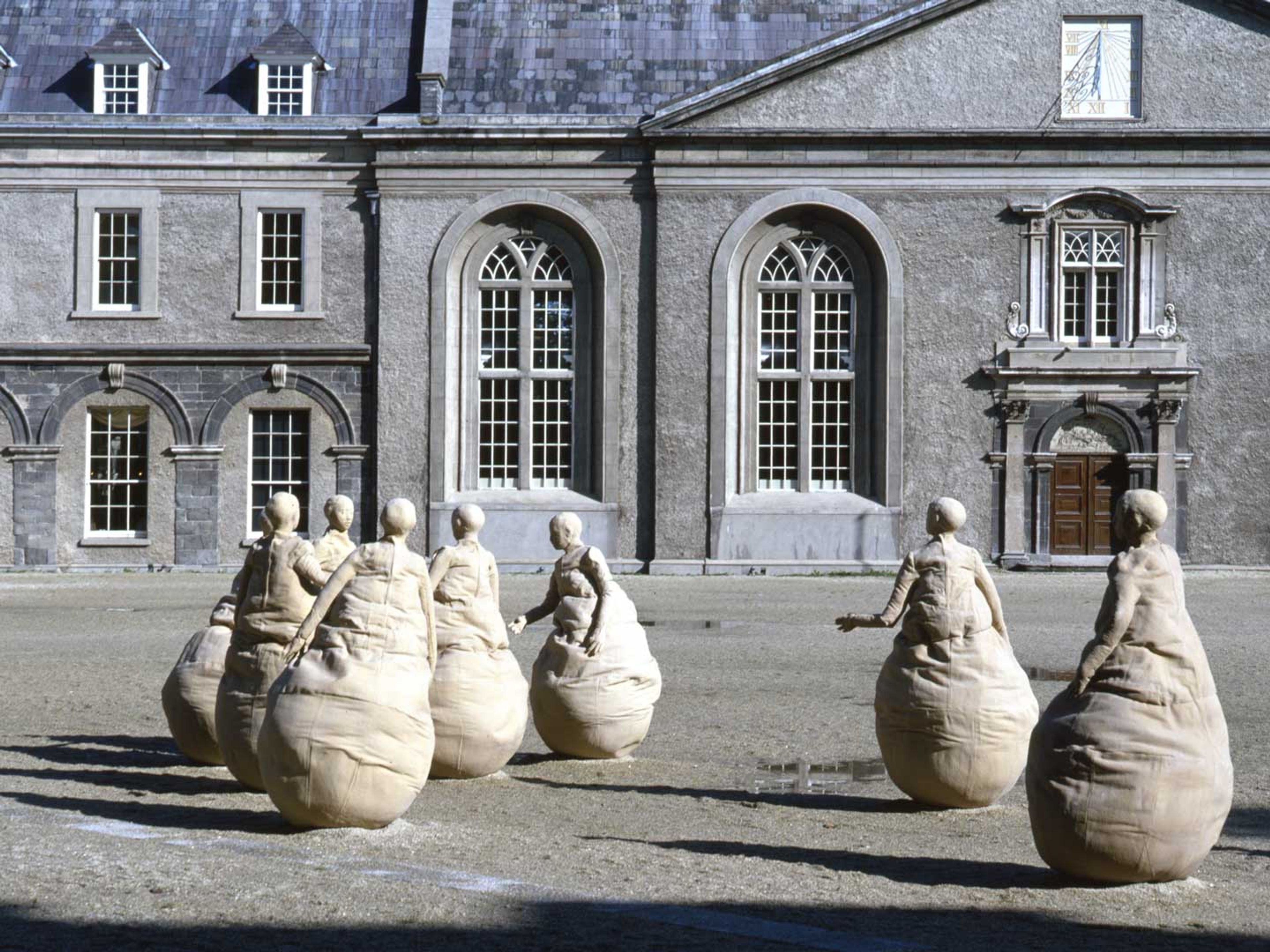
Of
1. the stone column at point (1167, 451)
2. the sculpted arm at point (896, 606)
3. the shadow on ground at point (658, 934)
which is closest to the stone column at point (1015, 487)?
the stone column at point (1167, 451)

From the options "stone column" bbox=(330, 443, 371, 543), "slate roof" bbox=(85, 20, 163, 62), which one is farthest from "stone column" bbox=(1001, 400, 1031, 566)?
"slate roof" bbox=(85, 20, 163, 62)

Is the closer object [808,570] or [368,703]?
[368,703]

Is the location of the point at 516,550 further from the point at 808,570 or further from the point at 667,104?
the point at 667,104

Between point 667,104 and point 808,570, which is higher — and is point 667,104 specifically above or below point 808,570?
above

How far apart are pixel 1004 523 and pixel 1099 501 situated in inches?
72.4

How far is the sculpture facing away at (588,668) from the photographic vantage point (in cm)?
1157

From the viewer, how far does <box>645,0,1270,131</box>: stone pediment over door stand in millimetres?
32656

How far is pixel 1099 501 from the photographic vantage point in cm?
3325

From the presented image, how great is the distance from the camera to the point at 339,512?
999cm

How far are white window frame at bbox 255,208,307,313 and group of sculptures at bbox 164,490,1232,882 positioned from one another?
22.7 m

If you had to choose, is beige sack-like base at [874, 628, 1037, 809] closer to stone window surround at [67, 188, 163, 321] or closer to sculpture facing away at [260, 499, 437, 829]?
sculpture facing away at [260, 499, 437, 829]

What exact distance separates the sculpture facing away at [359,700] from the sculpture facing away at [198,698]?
2147 mm

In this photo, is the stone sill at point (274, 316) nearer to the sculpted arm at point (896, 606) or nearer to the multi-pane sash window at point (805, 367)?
the multi-pane sash window at point (805, 367)

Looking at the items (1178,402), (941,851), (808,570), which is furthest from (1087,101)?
(941,851)
